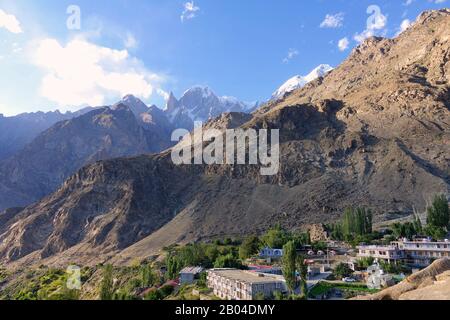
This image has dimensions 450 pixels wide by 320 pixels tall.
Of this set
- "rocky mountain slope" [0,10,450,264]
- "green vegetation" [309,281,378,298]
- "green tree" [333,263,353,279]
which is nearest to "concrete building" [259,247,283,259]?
"green tree" [333,263,353,279]

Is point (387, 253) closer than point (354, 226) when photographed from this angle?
Yes

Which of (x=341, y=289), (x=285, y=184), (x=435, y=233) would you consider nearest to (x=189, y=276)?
(x=341, y=289)

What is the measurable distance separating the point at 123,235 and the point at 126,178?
3215cm

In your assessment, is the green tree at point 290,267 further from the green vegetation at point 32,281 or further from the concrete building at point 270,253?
the green vegetation at point 32,281

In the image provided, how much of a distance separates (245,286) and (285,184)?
352ft

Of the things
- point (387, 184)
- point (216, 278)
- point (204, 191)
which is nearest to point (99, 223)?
point (204, 191)

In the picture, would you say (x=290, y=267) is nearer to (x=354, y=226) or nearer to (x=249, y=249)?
(x=249, y=249)

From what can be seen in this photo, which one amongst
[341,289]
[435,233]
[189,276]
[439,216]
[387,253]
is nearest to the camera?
[341,289]

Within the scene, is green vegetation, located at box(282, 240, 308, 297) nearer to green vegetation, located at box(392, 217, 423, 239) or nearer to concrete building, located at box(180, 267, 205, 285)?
concrete building, located at box(180, 267, 205, 285)

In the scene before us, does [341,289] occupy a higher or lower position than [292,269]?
lower

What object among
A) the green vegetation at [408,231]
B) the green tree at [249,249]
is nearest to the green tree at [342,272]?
the green tree at [249,249]
